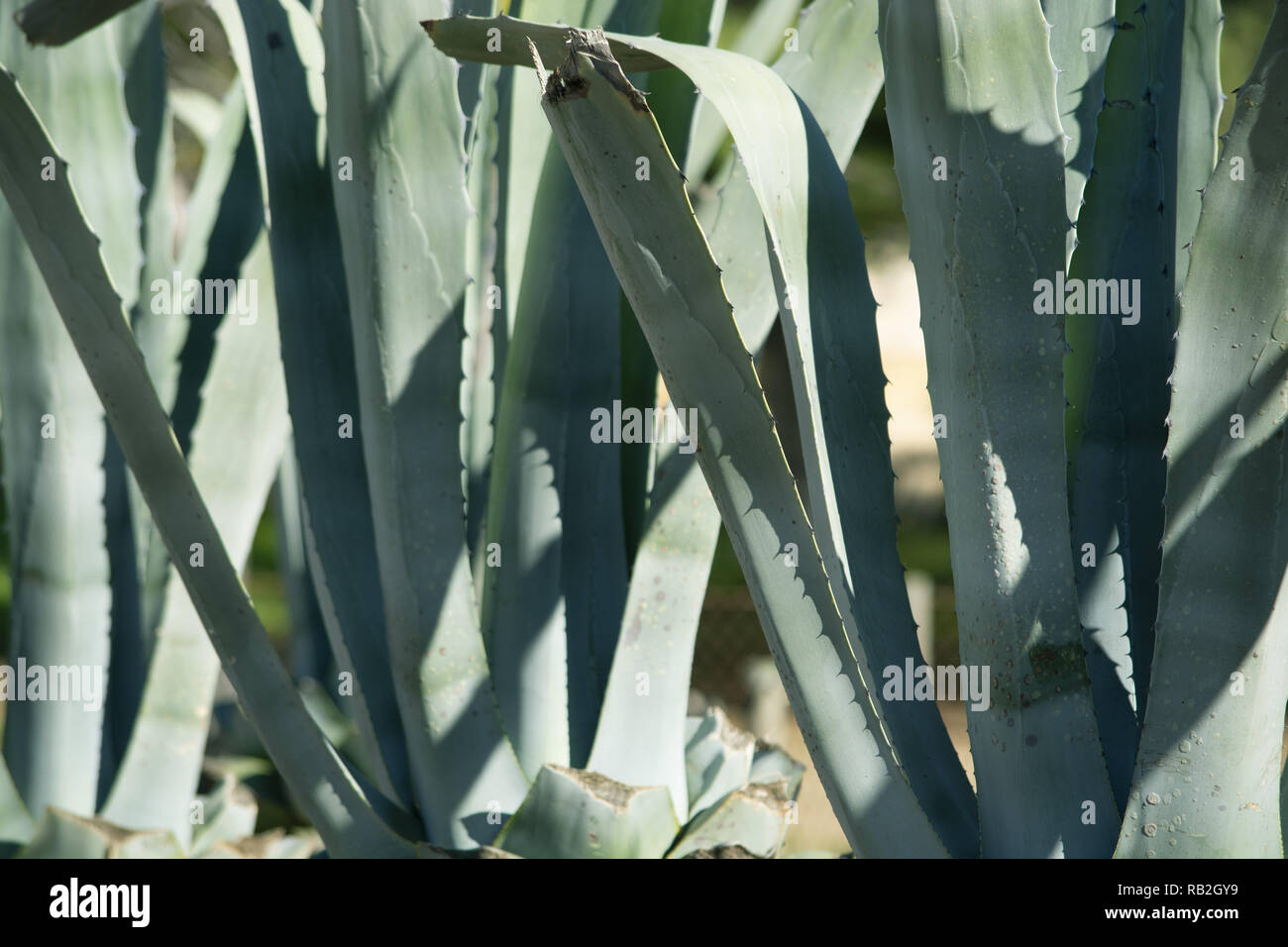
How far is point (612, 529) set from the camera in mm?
1610

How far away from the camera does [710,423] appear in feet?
3.66

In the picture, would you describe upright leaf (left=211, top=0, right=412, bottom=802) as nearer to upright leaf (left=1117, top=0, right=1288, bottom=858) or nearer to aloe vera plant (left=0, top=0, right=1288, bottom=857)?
aloe vera plant (left=0, top=0, right=1288, bottom=857)

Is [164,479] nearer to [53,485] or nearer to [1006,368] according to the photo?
[53,485]

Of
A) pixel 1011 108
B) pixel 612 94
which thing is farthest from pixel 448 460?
pixel 1011 108

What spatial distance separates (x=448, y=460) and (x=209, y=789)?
1280 mm

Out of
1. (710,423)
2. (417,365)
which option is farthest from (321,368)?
(710,423)

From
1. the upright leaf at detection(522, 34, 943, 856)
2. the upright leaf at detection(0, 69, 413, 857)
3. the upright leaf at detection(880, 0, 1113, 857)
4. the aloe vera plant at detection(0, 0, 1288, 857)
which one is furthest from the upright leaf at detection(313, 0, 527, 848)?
the upright leaf at detection(880, 0, 1113, 857)

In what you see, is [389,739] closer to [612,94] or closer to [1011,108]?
[612,94]

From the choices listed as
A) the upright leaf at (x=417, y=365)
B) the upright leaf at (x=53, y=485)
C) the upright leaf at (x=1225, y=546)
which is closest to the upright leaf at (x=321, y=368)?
the upright leaf at (x=417, y=365)

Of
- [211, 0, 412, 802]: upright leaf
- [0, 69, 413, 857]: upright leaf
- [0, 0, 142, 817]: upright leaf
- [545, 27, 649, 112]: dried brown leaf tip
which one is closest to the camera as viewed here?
[545, 27, 649, 112]: dried brown leaf tip

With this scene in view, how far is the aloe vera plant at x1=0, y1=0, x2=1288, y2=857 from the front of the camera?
1071 millimetres

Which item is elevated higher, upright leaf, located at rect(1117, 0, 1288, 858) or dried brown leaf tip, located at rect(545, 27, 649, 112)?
dried brown leaf tip, located at rect(545, 27, 649, 112)

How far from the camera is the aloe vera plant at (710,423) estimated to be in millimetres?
1071

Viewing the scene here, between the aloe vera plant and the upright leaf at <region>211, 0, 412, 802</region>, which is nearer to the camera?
the aloe vera plant
